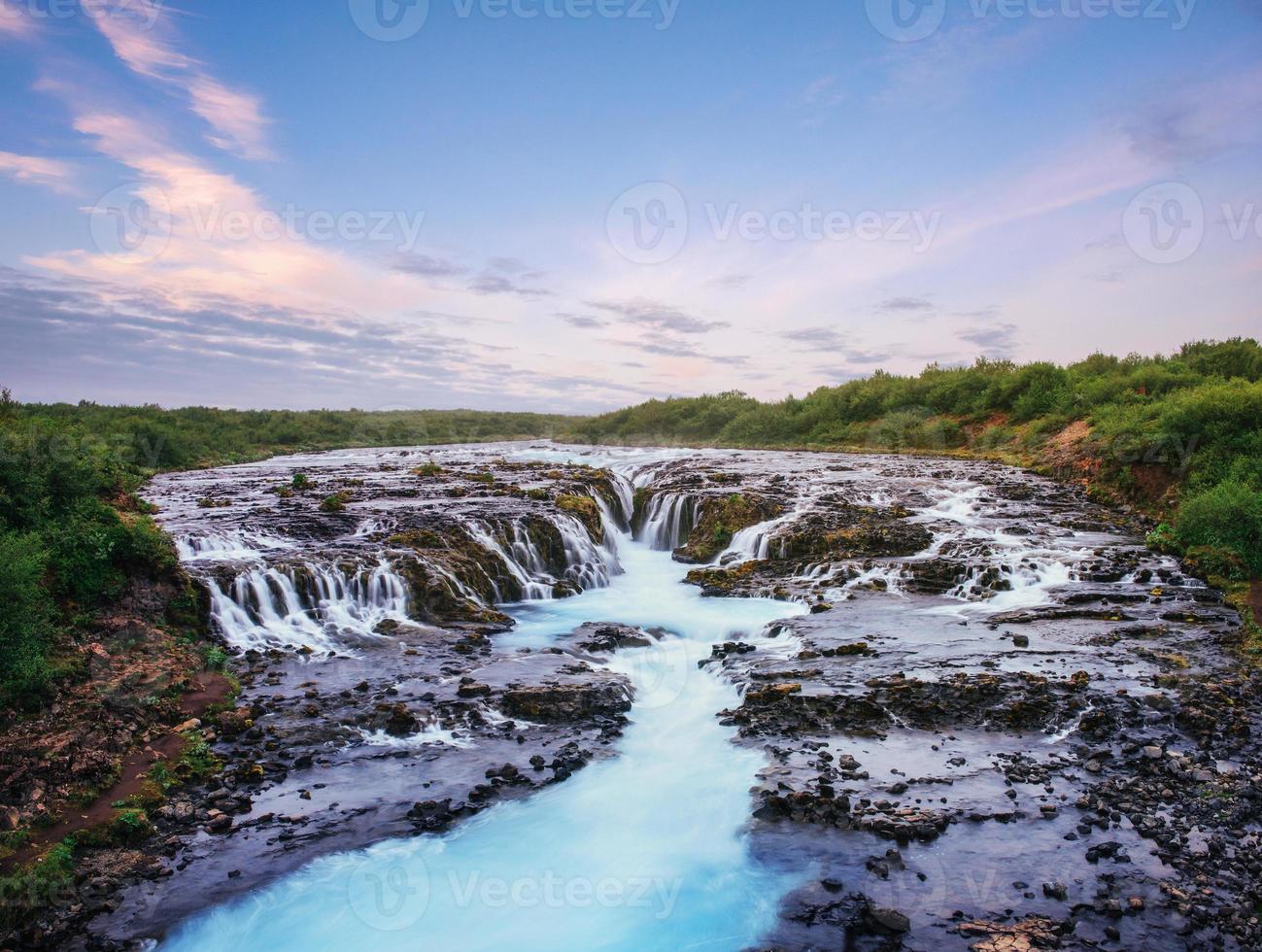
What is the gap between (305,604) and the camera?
48.3ft

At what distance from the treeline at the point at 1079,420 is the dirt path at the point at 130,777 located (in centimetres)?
2087

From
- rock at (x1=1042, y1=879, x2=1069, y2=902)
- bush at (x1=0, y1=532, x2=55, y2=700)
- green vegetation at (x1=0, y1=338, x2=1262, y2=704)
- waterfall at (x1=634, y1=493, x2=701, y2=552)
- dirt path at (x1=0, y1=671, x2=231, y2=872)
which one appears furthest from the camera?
waterfall at (x1=634, y1=493, x2=701, y2=552)

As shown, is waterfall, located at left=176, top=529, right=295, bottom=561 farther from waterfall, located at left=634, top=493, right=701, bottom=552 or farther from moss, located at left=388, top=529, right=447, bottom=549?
waterfall, located at left=634, top=493, right=701, bottom=552

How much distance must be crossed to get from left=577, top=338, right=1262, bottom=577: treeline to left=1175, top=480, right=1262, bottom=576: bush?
3cm

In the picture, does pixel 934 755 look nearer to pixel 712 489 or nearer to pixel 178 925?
pixel 178 925

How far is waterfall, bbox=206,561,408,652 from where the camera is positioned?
44.3ft

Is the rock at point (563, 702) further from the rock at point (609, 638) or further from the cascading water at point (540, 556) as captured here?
the cascading water at point (540, 556)

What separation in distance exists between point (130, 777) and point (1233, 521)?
70.1 ft

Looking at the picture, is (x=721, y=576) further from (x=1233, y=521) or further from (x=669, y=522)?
(x=1233, y=521)

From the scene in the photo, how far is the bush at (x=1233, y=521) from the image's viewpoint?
1568 cm

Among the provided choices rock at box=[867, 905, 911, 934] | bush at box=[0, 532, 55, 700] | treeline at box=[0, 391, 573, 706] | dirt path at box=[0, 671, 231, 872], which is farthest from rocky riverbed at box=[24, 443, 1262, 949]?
bush at box=[0, 532, 55, 700]

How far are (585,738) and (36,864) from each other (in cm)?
619

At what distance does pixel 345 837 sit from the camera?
Result: 784 centimetres

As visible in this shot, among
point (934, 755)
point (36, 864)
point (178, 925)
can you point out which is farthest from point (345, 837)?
point (934, 755)
